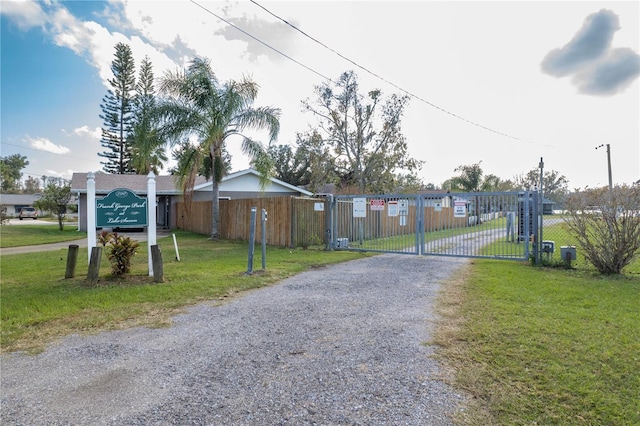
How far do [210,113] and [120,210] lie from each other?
8.72 metres

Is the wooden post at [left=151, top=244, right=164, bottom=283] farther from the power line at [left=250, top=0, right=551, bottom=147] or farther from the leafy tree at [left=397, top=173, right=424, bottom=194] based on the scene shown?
the leafy tree at [left=397, top=173, right=424, bottom=194]

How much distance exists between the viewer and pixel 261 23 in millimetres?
9758

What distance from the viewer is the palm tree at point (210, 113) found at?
14.9 meters

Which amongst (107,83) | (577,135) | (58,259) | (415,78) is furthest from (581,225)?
(107,83)

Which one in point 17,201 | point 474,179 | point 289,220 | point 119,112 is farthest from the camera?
point 17,201

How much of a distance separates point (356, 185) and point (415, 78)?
418 inches

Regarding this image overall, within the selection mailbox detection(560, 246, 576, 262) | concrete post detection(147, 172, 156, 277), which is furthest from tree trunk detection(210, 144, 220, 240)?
mailbox detection(560, 246, 576, 262)

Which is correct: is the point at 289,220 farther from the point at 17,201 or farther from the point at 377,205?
the point at 17,201

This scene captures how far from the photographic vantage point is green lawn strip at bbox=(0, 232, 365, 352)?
4.41 metres

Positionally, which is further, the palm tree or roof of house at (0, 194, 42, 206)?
roof of house at (0, 194, 42, 206)

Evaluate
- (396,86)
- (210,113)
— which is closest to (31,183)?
(210,113)

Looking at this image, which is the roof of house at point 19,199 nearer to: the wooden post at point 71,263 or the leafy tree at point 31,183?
the leafy tree at point 31,183

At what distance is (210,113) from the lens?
15008 millimetres

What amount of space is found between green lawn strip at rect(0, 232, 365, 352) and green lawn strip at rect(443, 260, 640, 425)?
3685 mm
